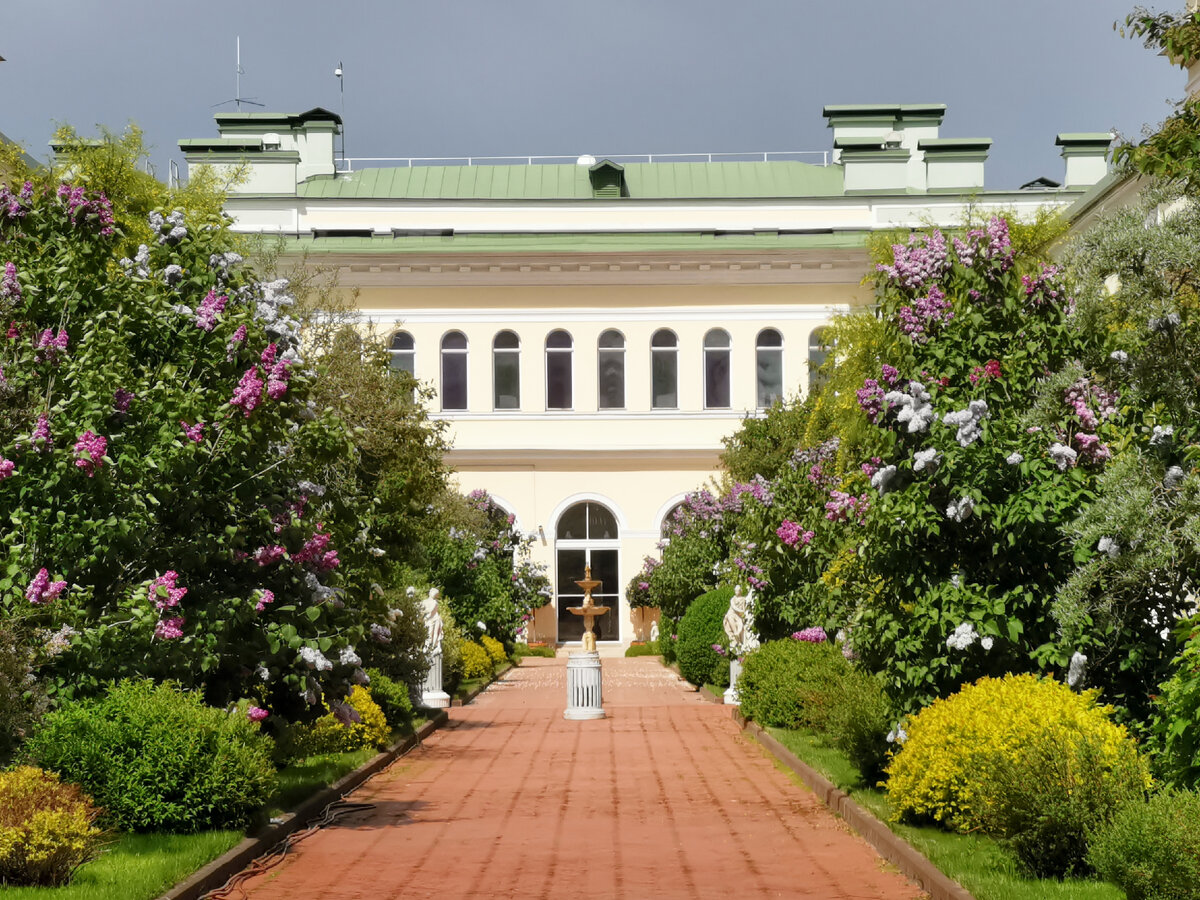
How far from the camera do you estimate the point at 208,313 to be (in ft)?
40.5

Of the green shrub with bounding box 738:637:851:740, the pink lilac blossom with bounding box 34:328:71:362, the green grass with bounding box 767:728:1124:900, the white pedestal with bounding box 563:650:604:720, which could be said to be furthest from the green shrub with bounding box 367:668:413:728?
the pink lilac blossom with bounding box 34:328:71:362

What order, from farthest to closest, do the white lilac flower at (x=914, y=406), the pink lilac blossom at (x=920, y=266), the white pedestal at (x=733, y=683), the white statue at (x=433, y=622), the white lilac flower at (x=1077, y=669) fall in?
the white pedestal at (x=733, y=683) → the white statue at (x=433, y=622) → the pink lilac blossom at (x=920, y=266) → the white lilac flower at (x=914, y=406) → the white lilac flower at (x=1077, y=669)

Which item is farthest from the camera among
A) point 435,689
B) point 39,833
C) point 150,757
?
point 435,689

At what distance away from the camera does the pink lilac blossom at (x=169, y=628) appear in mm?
10867

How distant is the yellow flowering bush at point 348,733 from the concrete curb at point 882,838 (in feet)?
14.0

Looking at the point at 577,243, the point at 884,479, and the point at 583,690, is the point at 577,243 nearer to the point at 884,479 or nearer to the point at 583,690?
the point at 583,690

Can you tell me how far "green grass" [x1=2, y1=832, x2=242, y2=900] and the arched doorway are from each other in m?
36.9

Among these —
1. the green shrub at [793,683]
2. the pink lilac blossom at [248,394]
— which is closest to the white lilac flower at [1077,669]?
the pink lilac blossom at [248,394]

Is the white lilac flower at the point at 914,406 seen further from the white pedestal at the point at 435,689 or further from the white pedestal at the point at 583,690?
the white pedestal at the point at 435,689

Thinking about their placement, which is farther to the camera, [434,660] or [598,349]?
[598,349]

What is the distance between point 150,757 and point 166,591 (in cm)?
113

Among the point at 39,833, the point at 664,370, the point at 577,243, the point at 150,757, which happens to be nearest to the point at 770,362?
the point at 664,370

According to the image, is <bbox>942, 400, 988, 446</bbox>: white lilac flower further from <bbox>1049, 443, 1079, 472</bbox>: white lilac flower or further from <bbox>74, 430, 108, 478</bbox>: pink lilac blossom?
<bbox>74, 430, 108, 478</bbox>: pink lilac blossom

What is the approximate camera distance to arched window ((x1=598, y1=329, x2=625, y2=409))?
47594mm
